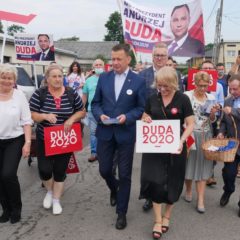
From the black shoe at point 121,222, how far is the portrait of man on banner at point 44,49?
8.06 metres

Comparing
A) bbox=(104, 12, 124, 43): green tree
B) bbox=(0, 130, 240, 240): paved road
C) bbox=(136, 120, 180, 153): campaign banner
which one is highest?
bbox=(104, 12, 124, 43): green tree

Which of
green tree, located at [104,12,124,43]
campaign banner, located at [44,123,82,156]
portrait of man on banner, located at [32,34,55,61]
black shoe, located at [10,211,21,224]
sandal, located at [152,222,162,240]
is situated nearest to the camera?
sandal, located at [152,222,162,240]

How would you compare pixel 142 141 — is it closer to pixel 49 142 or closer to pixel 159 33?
pixel 49 142

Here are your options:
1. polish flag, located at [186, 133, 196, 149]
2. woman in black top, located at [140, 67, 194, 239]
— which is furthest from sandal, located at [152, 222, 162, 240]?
polish flag, located at [186, 133, 196, 149]

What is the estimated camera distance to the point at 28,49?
1188cm

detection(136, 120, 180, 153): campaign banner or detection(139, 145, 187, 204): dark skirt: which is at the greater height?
detection(136, 120, 180, 153): campaign banner

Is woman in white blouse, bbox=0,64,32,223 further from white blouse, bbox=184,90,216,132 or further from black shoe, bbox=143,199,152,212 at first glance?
white blouse, bbox=184,90,216,132

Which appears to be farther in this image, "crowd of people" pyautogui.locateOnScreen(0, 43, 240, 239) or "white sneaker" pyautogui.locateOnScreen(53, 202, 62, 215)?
"white sneaker" pyautogui.locateOnScreen(53, 202, 62, 215)

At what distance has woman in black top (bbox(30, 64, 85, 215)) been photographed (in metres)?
4.90

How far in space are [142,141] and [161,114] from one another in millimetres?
359

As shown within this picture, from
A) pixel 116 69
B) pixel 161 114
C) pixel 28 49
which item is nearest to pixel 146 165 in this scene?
pixel 161 114

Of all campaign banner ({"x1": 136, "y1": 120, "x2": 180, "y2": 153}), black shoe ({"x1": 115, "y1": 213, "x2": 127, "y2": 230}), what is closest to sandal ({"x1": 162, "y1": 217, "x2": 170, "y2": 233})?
black shoe ({"x1": 115, "y1": 213, "x2": 127, "y2": 230})

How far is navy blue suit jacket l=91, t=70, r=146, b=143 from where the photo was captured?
15.1 feet

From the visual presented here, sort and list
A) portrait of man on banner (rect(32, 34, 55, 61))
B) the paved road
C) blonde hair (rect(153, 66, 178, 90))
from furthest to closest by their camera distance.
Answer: portrait of man on banner (rect(32, 34, 55, 61)), the paved road, blonde hair (rect(153, 66, 178, 90))
